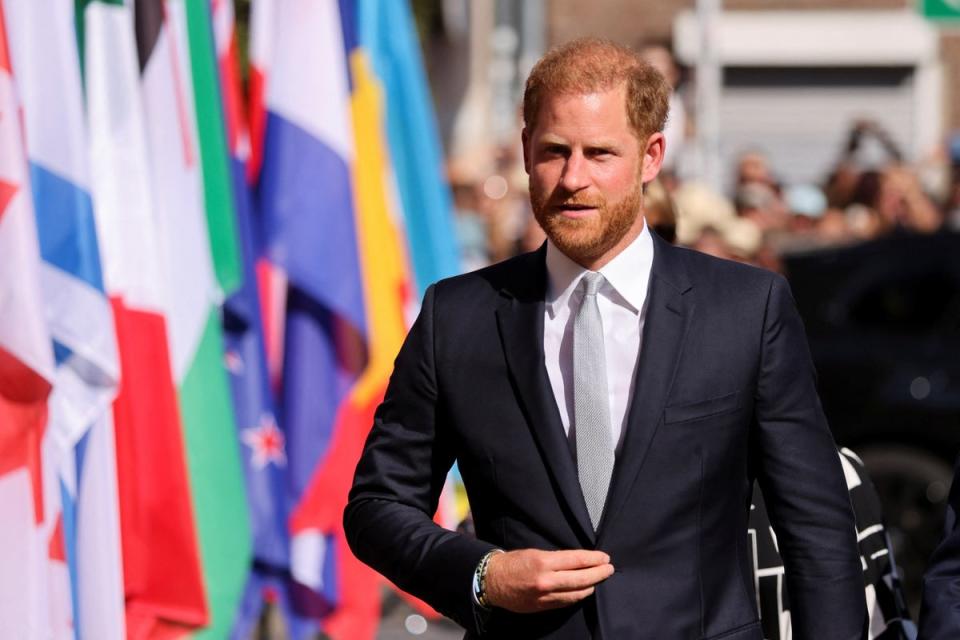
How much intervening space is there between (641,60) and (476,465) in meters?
0.77

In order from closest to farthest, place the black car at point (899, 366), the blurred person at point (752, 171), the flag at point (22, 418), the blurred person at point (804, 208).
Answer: the flag at point (22, 418) → the black car at point (899, 366) → the blurred person at point (804, 208) → the blurred person at point (752, 171)

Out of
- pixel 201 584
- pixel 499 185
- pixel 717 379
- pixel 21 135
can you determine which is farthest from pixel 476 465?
pixel 499 185

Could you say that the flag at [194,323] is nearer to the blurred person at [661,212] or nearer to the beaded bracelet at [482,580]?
the blurred person at [661,212]

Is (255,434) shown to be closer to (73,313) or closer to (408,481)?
(73,313)

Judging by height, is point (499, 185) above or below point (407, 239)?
below

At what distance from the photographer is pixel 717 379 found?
131 inches

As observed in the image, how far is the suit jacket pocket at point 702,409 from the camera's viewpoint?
129 inches

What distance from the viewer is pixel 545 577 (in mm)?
3150

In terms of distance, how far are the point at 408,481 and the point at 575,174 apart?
2.12 ft

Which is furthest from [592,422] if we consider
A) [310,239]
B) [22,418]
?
[310,239]

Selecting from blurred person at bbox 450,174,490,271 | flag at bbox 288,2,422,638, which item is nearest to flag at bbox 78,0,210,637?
flag at bbox 288,2,422,638

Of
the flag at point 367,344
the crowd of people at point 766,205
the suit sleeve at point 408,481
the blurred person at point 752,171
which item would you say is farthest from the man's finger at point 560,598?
the blurred person at point 752,171

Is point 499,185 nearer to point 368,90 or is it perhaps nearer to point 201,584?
point 368,90

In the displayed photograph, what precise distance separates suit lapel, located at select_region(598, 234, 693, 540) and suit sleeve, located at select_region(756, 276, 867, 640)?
6.0 inches
